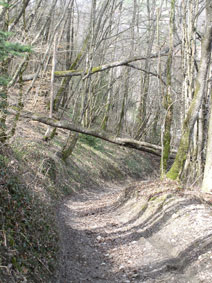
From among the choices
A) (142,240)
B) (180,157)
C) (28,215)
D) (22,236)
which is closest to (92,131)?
(180,157)

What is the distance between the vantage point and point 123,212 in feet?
36.0

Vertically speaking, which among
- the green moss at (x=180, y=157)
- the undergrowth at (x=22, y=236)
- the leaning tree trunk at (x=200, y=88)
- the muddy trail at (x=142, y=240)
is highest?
the leaning tree trunk at (x=200, y=88)

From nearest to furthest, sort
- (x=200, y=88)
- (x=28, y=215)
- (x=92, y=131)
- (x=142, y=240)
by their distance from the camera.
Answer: (x=28, y=215) → (x=142, y=240) → (x=200, y=88) → (x=92, y=131)

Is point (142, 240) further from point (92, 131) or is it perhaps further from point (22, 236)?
point (92, 131)

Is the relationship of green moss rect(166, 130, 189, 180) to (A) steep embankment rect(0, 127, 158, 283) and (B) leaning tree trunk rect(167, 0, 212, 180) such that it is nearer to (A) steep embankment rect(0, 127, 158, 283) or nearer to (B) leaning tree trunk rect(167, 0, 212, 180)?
(B) leaning tree trunk rect(167, 0, 212, 180)

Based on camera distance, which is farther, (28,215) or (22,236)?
(28,215)

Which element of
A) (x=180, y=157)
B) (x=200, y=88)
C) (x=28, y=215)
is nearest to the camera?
(x=28, y=215)

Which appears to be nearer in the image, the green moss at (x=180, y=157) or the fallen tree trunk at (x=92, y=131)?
the green moss at (x=180, y=157)

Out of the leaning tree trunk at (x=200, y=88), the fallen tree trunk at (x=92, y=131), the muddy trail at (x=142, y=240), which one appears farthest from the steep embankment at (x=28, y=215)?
the leaning tree trunk at (x=200, y=88)

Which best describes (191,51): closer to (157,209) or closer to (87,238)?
(157,209)

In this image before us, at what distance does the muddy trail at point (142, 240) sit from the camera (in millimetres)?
6074

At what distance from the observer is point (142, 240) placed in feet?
26.1

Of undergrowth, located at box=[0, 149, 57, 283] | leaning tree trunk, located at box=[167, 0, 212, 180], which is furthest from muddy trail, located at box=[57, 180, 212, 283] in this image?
leaning tree trunk, located at box=[167, 0, 212, 180]

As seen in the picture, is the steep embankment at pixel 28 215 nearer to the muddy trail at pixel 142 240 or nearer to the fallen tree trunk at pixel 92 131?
the muddy trail at pixel 142 240
